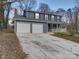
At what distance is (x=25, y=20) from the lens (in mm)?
28797


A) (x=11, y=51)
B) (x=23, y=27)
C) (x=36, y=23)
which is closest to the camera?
(x=11, y=51)

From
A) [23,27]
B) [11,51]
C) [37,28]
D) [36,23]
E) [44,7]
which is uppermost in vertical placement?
[44,7]

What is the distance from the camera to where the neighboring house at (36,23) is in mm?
28047

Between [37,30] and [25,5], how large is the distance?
19.3 m

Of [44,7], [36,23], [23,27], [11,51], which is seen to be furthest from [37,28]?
[44,7]

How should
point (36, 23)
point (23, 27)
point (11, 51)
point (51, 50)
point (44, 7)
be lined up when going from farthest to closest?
1. point (44, 7)
2. point (36, 23)
3. point (23, 27)
4. point (51, 50)
5. point (11, 51)

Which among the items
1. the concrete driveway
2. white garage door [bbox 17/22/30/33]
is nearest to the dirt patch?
the concrete driveway

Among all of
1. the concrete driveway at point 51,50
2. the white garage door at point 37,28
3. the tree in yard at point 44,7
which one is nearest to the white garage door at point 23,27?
the white garage door at point 37,28

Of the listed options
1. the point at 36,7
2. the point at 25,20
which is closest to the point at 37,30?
the point at 25,20

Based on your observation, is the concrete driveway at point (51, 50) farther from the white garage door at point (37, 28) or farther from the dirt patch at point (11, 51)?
the white garage door at point (37, 28)

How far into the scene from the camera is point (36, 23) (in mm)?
30406

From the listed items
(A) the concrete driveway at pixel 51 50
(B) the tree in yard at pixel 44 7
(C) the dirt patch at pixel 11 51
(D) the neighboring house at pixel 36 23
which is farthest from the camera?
(B) the tree in yard at pixel 44 7

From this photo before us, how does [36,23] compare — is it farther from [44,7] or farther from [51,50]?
[44,7]

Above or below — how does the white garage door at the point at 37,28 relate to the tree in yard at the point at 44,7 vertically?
below
